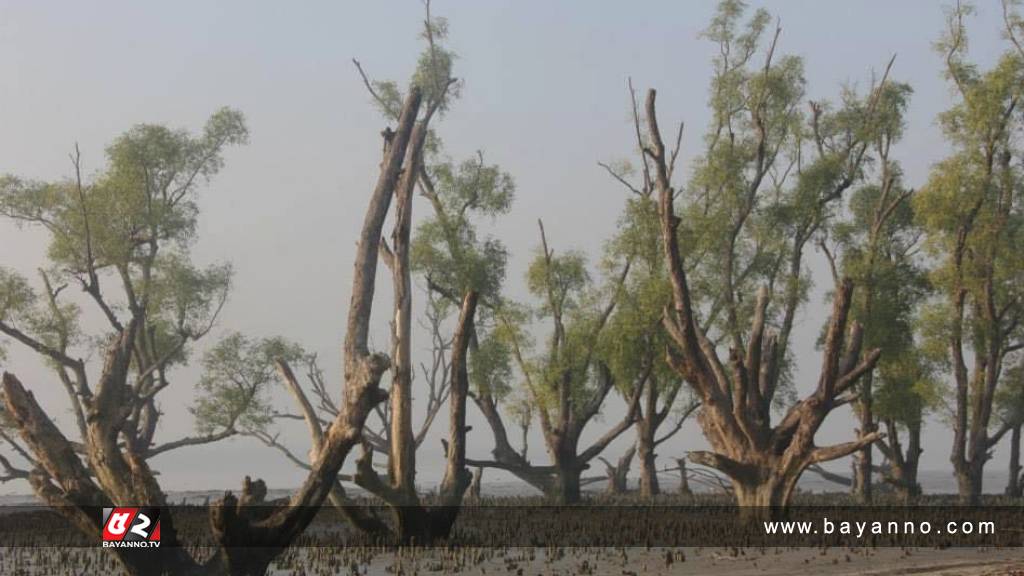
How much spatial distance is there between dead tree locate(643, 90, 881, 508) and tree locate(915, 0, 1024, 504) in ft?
33.4

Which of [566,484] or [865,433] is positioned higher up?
[865,433]

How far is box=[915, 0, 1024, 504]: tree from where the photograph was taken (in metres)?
28.8

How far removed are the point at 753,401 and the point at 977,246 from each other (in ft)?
40.5

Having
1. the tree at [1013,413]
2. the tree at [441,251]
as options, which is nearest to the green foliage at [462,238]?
the tree at [441,251]

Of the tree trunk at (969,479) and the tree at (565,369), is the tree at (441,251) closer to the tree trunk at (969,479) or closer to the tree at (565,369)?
the tree at (565,369)

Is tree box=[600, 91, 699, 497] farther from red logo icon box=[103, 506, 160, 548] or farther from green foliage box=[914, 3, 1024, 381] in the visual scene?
red logo icon box=[103, 506, 160, 548]

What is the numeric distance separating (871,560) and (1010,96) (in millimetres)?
20096

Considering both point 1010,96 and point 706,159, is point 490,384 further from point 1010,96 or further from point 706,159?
point 1010,96

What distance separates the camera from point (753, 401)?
20750mm

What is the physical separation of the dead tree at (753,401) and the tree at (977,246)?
1018 cm

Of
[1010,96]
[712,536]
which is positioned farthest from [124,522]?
[1010,96]

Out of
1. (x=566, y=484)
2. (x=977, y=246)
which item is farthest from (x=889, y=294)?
(x=566, y=484)

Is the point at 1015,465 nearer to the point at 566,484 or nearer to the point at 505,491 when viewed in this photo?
the point at 566,484

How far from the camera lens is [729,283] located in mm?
30781
